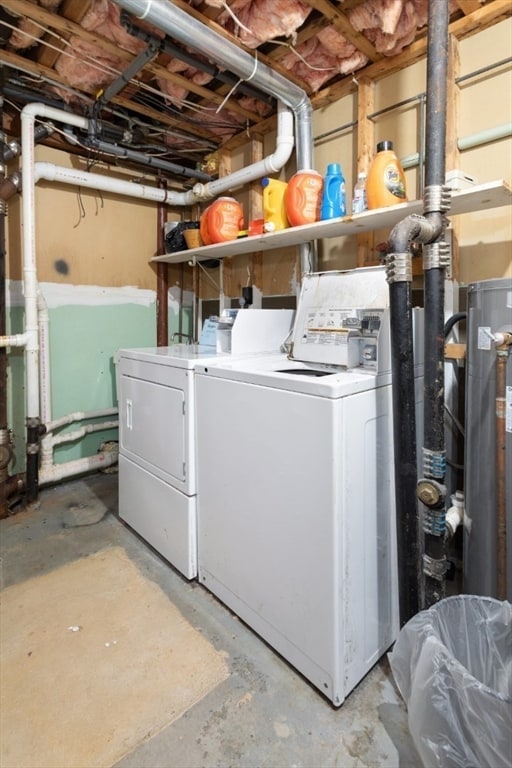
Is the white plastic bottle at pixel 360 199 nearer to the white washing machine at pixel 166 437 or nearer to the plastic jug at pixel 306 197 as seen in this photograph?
the plastic jug at pixel 306 197

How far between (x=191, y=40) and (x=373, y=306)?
1.41 metres

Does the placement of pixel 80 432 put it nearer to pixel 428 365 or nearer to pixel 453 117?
pixel 428 365

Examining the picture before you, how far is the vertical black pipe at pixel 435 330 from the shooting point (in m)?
1.38

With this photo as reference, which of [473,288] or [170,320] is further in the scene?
[170,320]

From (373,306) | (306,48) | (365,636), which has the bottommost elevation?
(365,636)

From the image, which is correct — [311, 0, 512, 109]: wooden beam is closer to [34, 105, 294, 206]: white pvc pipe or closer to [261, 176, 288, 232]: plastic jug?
[34, 105, 294, 206]: white pvc pipe

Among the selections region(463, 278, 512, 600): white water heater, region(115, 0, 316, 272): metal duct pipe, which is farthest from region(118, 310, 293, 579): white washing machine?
region(463, 278, 512, 600): white water heater

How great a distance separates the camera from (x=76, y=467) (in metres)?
2.98

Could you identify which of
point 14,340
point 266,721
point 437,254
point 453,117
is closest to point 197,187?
point 14,340

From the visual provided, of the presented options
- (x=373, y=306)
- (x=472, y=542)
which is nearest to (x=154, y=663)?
(x=472, y=542)

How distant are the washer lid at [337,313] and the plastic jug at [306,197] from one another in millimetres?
320

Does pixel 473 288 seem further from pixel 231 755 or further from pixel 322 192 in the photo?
pixel 231 755

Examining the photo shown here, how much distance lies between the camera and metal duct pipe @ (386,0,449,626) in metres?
1.33

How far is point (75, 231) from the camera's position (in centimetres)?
299
